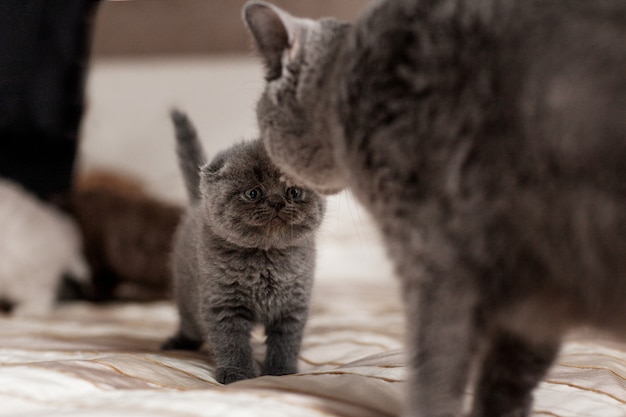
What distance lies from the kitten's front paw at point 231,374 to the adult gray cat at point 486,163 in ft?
1.58

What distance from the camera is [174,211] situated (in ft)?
8.87

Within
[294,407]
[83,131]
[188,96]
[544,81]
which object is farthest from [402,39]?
[83,131]

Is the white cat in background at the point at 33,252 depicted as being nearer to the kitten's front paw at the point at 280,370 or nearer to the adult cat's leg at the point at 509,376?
the kitten's front paw at the point at 280,370

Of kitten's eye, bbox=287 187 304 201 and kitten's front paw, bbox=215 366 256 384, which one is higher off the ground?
kitten's eye, bbox=287 187 304 201

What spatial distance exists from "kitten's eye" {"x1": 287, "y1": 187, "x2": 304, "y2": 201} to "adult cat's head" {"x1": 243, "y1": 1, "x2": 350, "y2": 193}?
0.46 ft

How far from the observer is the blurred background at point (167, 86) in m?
3.05

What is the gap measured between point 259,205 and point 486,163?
1.82ft

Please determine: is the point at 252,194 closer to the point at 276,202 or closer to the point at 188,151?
the point at 276,202

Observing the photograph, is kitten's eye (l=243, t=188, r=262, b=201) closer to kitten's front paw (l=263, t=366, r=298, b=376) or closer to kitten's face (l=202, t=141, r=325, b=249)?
kitten's face (l=202, t=141, r=325, b=249)

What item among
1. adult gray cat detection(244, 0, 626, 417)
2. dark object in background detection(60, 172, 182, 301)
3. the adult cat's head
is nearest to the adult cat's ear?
the adult cat's head

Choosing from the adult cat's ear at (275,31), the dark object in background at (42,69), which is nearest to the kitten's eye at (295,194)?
the adult cat's ear at (275,31)

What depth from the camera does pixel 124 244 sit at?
2637mm

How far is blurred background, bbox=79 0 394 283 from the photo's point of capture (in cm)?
305

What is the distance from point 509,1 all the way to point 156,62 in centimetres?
271
